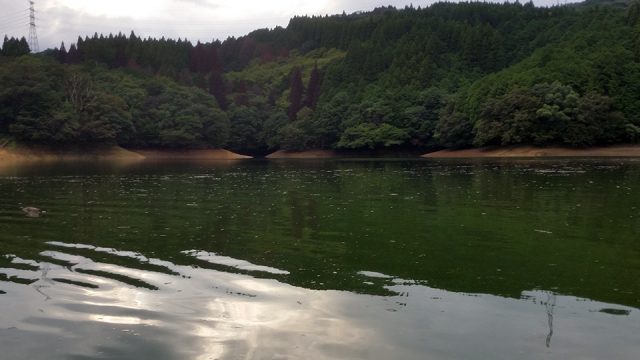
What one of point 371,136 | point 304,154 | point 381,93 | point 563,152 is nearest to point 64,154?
point 304,154

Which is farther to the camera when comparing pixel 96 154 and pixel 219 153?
pixel 219 153

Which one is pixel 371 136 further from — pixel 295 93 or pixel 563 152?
pixel 295 93

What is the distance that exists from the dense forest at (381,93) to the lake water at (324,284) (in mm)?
84320

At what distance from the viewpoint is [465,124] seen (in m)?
115

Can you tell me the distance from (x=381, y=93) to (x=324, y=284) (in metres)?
139

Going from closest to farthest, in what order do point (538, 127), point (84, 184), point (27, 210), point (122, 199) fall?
point (27, 210), point (122, 199), point (84, 184), point (538, 127)

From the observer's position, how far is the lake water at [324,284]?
8.71 m

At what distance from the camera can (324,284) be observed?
12.0 m

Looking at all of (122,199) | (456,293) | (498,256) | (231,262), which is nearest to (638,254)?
(498,256)

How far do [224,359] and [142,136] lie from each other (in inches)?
5190

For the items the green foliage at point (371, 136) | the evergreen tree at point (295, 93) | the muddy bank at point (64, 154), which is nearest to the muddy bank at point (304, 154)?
the green foliage at point (371, 136)

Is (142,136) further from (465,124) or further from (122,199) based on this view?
(122,199)

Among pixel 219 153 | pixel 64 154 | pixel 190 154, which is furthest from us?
pixel 219 153

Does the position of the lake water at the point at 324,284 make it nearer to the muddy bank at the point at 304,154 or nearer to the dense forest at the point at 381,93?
the dense forest at the point at 381,93
